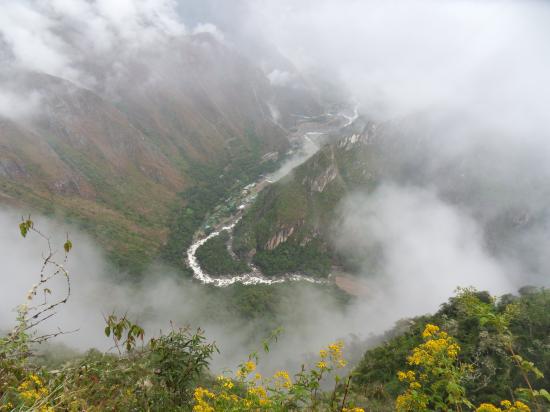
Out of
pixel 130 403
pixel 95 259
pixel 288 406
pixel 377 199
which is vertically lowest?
pixel 130 403

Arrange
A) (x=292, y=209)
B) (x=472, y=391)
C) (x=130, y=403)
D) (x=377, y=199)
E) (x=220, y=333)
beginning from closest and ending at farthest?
(x=130, y=403) → (x=472, y=391) → (x=220, y=333) → (x=292, y=209) → (x=377, y=199)

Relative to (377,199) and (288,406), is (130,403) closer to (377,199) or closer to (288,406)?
(288,406)

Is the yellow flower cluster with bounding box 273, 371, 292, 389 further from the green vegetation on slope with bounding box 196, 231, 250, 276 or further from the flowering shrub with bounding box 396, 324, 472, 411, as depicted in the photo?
the green vegetation on slope with bounding box 196, 231, 250, 276

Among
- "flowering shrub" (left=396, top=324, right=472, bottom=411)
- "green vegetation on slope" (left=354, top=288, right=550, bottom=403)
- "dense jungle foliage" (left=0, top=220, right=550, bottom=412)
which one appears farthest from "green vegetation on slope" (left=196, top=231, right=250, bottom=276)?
"flowering shrub" (left=396, top=324, right=472, bottom=411)

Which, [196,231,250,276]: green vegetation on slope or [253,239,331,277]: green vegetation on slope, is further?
[253,239,331,277]: green vegetation on slope

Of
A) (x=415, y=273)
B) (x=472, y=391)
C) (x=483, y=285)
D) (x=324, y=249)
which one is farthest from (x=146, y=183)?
(x=472, y=391)

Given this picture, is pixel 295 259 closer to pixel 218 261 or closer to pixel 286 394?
pixel 218 261

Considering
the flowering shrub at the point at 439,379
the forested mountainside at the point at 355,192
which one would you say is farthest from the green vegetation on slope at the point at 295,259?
the flowering shrub at the point at 439,379

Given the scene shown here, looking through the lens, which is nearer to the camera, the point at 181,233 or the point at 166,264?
the point at 166,264

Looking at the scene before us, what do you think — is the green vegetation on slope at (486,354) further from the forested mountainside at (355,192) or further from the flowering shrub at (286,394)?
the forested mountainside at (355,192)
